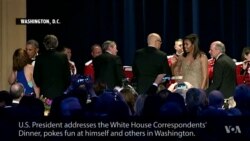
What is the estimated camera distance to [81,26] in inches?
526

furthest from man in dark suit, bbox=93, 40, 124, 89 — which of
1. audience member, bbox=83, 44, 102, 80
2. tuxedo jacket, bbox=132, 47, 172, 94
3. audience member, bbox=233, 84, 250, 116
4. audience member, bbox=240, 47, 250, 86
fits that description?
audience member, bbox=233, 84, 250, 116

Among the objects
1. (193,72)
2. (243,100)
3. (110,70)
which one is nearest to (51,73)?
(110,70)

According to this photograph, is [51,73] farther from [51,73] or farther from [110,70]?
[110,70]

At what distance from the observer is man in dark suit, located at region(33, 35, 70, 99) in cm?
920

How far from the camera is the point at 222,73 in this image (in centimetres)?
931

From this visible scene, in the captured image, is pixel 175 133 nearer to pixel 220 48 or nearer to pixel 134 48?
pixel 220 48

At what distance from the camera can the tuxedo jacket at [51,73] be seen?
30.2ft

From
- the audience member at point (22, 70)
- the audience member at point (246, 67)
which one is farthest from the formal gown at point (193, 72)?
the audience member at point (22, 70)

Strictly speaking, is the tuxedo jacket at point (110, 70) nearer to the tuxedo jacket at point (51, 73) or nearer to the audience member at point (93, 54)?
the tuxedo jacket at point (51, 73)

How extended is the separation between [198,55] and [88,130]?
499 centimetres

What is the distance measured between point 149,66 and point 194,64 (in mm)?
592

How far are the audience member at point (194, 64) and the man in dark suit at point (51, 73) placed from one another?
1506mm

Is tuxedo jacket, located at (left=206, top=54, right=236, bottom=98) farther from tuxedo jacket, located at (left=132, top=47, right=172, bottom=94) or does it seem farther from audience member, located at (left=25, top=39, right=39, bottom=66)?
audience member, located at (left=25, top=39, right=39, bottom=66)

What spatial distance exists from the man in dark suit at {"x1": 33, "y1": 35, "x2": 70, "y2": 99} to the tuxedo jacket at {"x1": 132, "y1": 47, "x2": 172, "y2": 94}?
1.03 metres
